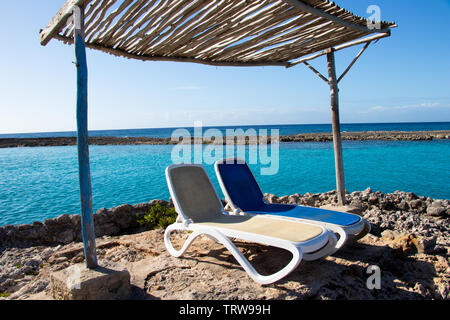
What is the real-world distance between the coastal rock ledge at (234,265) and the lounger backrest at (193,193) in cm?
40

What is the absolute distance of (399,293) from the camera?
8.68 ft

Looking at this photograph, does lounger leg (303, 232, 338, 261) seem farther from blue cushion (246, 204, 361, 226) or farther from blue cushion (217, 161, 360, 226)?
blue cushion (217, 161, 360, 226)

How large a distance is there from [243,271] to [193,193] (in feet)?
4.00

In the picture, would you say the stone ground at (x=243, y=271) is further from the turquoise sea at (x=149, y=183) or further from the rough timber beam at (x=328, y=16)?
the turquoise sea at (x=149, y=183)

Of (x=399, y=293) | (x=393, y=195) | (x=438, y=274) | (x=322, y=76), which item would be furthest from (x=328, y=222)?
(x=393, y=195)

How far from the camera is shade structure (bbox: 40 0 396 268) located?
8.08 feet

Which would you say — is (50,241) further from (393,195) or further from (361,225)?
(393,195)

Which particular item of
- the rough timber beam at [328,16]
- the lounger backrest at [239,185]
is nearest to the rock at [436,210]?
the lounger backrest at [239,185]

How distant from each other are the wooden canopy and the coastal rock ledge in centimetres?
231

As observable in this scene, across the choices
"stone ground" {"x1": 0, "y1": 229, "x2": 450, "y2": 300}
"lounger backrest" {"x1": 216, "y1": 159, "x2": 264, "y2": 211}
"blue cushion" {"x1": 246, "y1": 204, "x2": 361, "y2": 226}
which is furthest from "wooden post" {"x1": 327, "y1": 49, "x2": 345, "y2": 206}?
"lounger backrest" {"x1": 216, "y1": 159, "x2": 264, "y2": 211}

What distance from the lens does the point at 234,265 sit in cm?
306

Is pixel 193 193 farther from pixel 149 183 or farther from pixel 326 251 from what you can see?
pixel 149 183

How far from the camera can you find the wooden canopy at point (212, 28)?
2.70 meters
